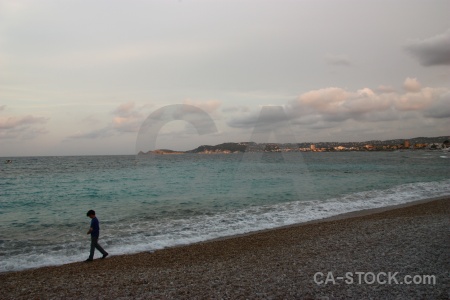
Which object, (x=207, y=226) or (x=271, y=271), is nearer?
(x=271, y=271)

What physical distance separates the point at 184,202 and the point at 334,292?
17848 millimetres

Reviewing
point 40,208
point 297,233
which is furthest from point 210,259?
point 40,208

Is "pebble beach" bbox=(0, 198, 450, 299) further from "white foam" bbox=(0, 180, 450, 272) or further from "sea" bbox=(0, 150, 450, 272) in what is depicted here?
"sea" bbox=(0, 150, 450, 272)

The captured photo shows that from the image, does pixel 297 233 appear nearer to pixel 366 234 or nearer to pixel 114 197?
pixel 366 234

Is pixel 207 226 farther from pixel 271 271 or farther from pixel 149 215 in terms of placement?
pixel 271 271

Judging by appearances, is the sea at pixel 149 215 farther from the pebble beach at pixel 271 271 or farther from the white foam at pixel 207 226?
the pebble beach at pixel 271 271

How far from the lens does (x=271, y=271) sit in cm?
837

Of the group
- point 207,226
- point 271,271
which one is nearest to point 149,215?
point 207,226

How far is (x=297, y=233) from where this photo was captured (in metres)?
13.5

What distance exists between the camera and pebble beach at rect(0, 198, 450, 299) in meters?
7.07

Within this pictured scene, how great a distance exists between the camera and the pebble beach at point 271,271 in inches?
278

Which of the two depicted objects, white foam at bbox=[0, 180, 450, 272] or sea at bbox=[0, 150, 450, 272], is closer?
white foam at bbox=[0, 180, 450, 272]

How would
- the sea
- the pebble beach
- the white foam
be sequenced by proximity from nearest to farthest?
the pebble beach < the white foam < the sea

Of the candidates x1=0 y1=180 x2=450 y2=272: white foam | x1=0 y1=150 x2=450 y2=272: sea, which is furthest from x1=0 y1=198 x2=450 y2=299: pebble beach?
x1=0 y1=150 x2=450 y2=272: sea
